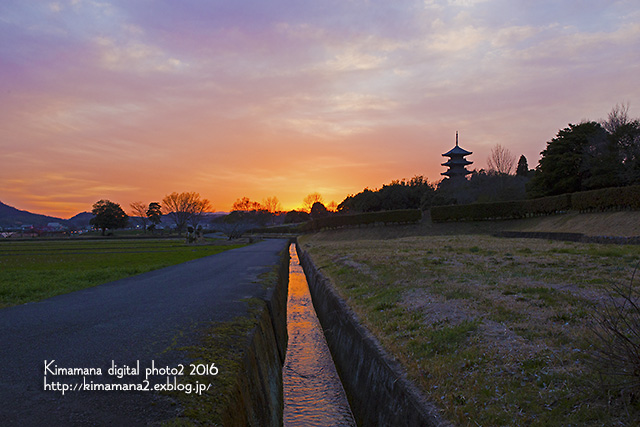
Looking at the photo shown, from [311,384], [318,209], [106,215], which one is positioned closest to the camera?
[311,384]

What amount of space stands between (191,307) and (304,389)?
299cm

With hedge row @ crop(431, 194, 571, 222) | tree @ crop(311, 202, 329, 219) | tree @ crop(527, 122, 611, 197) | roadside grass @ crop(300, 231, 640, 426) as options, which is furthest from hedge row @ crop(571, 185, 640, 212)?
tree @ crop(311, 202, 329, 219)

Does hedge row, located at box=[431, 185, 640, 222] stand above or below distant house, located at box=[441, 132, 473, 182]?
below

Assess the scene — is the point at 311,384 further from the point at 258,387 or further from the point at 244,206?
the point at 244,206

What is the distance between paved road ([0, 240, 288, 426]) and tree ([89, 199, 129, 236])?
103461 millimetres

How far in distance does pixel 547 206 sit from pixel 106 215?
100 metres

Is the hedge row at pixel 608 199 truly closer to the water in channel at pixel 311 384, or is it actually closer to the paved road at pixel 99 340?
the water in channel at pixel 311 384

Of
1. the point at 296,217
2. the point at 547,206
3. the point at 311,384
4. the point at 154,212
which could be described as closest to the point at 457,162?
the point at 547,206

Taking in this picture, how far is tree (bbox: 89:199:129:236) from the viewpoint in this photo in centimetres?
10375

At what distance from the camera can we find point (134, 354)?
5.30 meters

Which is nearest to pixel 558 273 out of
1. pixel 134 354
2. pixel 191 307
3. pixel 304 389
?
pixel 304 389

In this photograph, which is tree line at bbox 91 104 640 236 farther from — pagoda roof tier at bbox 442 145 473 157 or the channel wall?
the channel wall

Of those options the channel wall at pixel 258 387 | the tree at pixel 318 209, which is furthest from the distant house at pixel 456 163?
the channel wall at pixel 258 387

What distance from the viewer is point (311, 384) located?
8.21 m
